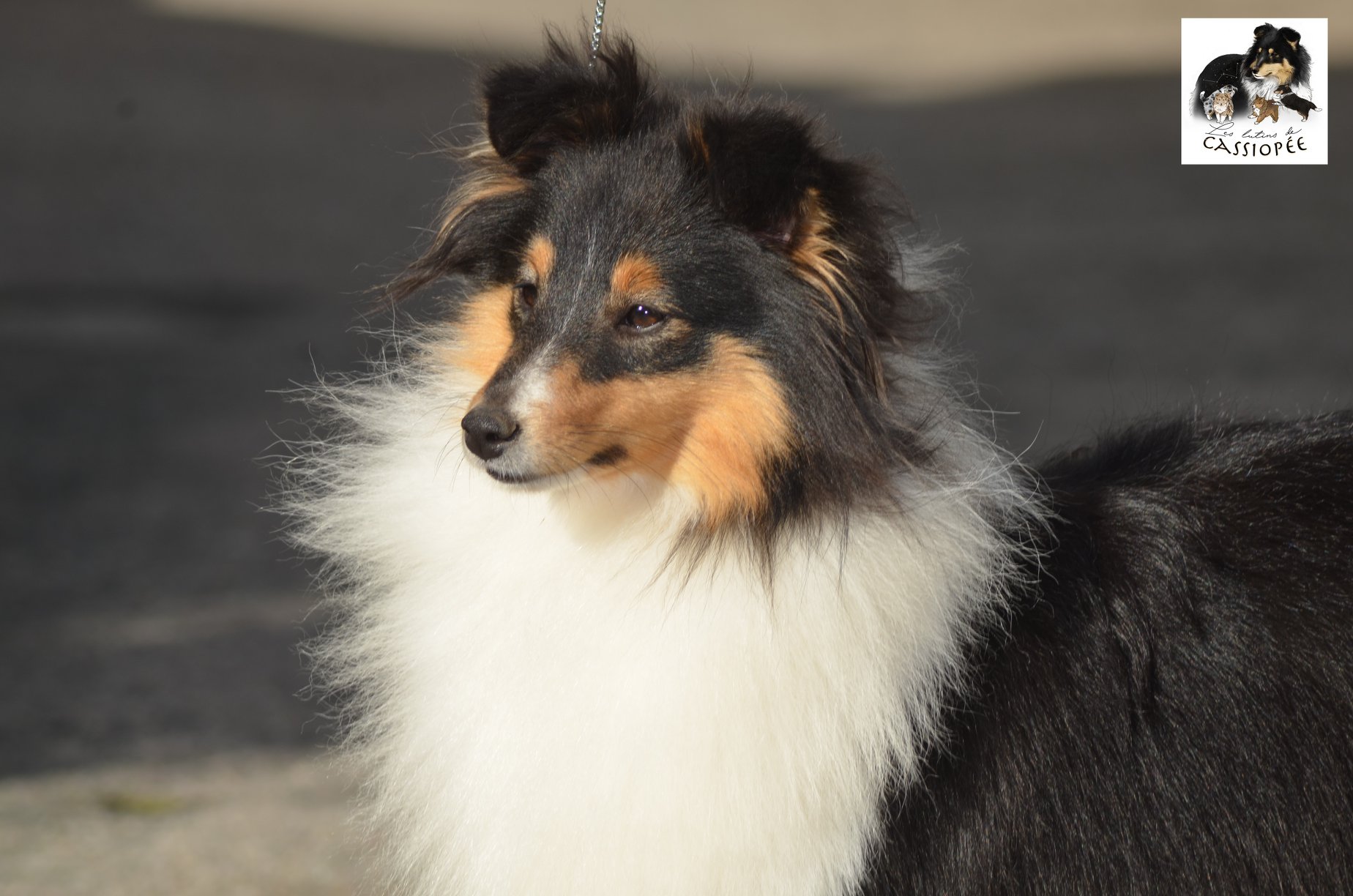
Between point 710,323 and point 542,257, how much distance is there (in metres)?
0.37

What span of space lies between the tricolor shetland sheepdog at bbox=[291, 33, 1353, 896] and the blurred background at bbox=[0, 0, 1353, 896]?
1.14ft

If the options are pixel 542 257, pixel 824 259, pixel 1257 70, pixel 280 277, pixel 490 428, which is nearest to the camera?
pixel 490 428

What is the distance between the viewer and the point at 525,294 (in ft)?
9.20

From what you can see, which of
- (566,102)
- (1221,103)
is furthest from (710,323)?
(1221,103)

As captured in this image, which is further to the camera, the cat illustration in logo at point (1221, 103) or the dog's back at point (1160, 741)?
the cat illustration in logo at point (1221, 103)

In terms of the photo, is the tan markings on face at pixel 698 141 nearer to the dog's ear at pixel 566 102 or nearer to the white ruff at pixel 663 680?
the dog's ear at pixel 566 102

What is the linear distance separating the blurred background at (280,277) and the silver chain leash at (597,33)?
26cm

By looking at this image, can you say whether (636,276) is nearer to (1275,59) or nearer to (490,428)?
(490,428)

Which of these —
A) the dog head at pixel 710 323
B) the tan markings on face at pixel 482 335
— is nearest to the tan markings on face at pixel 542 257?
the dog head at pixel 710 323

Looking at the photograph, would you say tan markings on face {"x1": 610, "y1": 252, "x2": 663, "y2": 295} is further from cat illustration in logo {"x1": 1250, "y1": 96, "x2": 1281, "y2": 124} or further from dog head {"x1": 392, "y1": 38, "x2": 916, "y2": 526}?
cat illustration in logo {"x1": 1250, "y1": 96, "x2": 1281, "y2": 124}

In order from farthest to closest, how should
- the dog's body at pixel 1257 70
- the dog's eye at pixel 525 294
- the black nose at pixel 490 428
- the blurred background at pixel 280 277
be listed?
the blurred background at pixel 280 277, the dog's body at pixel 1257 70, the dog's eye at pixel 525 294, the black nose at pixel 490 428

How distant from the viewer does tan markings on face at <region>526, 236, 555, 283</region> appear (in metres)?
2.74

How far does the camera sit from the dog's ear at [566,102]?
2752mm

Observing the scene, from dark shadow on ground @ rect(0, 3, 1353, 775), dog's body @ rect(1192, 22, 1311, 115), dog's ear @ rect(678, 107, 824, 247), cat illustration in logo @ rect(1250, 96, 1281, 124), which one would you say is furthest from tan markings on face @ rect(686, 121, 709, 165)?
cat illustration in logo @ rect(1250, 96, 1281, 124)
